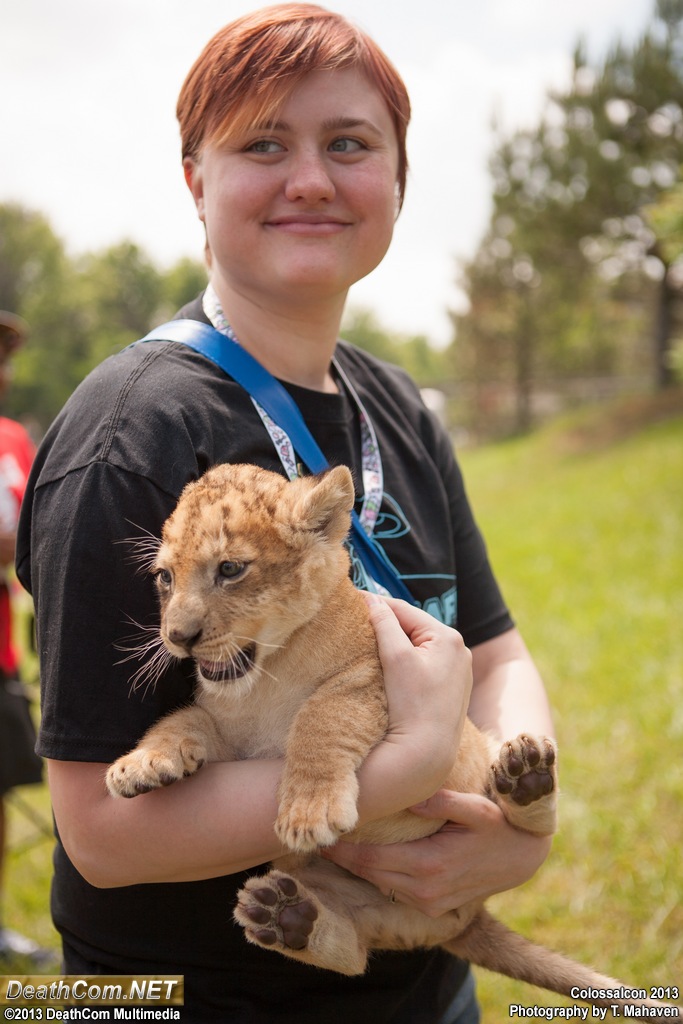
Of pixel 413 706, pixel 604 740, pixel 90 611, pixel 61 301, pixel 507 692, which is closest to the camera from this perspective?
pixel 90 611

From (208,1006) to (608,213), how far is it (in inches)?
1169

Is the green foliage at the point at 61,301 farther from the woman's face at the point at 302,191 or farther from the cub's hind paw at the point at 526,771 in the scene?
the cub's hind paw at the point at 526,771

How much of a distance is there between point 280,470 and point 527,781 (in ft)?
3.76

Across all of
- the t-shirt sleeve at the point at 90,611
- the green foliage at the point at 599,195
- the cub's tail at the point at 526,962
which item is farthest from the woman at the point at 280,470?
the green foliage at the point at 599,195

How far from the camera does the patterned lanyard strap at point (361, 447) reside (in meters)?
2.38

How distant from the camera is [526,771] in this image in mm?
2424

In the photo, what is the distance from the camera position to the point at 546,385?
4453cm

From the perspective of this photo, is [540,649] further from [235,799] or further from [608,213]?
[608,213]

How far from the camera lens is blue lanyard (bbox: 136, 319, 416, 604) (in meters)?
2.34

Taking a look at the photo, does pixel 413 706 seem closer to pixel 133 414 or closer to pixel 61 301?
pixel 133 414

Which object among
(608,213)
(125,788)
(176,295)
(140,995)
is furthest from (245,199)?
(176,295)

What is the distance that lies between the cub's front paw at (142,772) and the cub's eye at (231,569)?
1.54 feet

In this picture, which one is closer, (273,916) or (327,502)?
(273,916)

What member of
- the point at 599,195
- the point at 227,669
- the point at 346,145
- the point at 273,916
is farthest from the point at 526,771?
the point at 599,195
